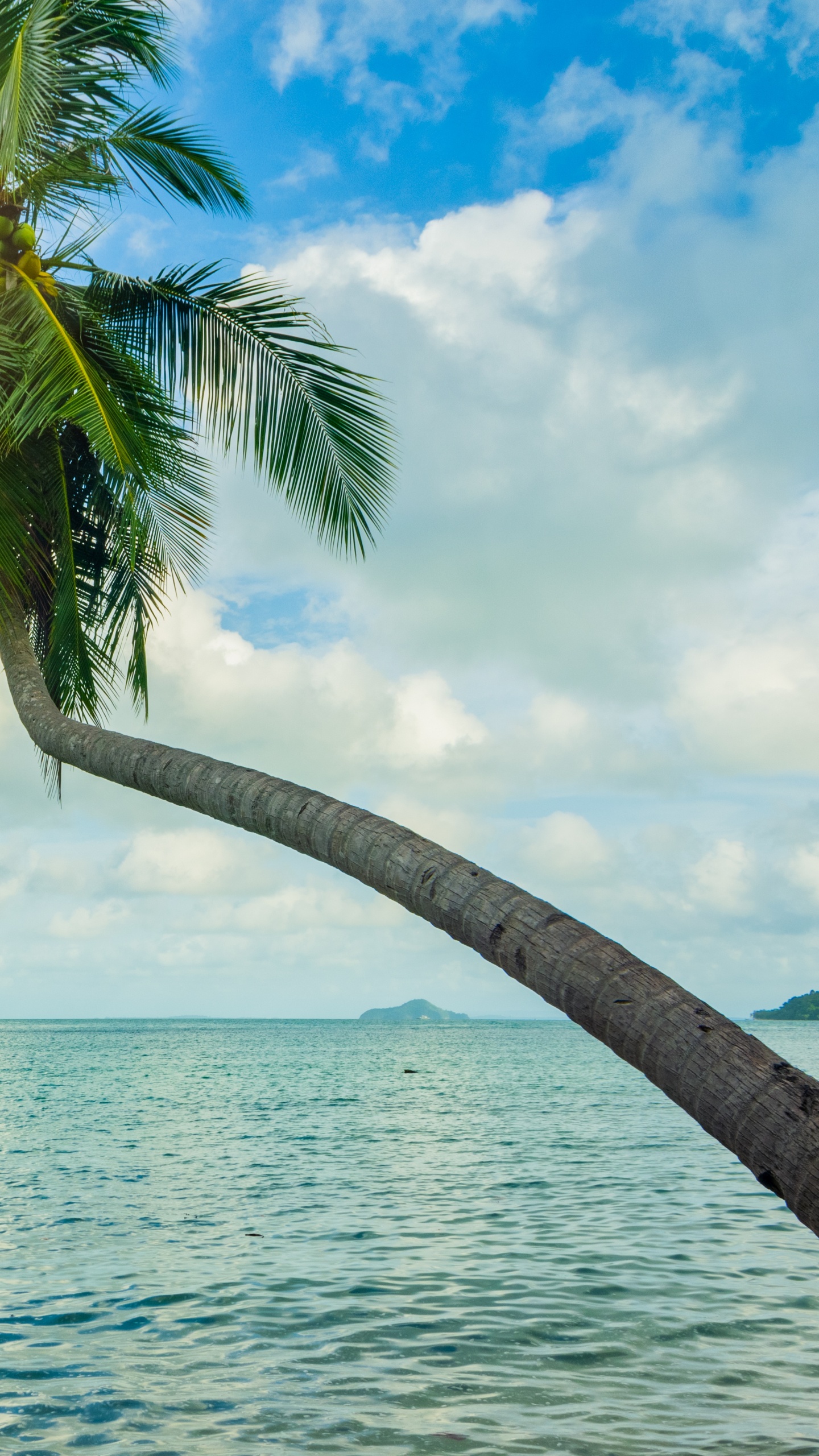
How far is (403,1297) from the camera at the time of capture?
361 inches

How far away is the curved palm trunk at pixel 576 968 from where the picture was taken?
239 cm

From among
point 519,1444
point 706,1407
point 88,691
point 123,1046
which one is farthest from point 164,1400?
point 123,1046

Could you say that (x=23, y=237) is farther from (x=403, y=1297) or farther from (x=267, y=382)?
(x=403, y=1297)

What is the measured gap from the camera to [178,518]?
873 centimetres

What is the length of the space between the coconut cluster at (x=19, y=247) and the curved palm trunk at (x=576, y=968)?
4.71 meters

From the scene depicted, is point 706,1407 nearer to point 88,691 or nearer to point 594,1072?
point 88,691

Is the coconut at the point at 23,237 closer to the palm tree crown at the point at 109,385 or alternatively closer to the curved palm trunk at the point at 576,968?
the palm tree crown at the point at 109,385

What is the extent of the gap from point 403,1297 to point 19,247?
9.32 metres

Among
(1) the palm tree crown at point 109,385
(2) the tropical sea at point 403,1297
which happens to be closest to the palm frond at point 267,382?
(1) the palm tree crown at point 109,385

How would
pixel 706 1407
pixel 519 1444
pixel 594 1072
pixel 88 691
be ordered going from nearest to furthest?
pixel 519 1444 → pixel 706 1407 → pixel 88 691 → pixel 594 1072

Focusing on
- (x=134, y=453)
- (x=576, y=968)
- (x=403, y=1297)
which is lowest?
(x=403, y=1297)

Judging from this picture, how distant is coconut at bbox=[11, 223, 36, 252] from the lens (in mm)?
7582

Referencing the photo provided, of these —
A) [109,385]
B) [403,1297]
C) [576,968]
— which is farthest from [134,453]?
[403,1297]

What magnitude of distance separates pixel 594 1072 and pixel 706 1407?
1773 inches
